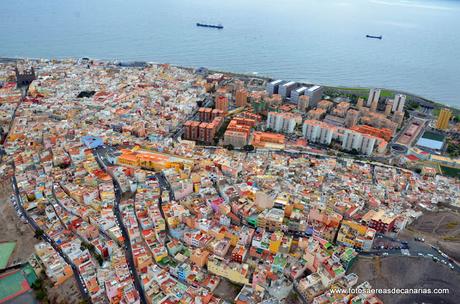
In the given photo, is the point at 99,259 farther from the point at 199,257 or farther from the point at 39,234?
the point at 199,257

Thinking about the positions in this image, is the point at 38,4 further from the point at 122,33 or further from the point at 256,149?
the point at 256,149

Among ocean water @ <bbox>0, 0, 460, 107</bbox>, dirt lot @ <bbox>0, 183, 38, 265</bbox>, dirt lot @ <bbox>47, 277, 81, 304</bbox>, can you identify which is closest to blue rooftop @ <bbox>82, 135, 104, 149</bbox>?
dirt lot @ <bbox>0, 183, 38, 265</bbox>

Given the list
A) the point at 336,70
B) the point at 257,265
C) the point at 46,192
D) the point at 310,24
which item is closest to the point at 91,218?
the point at 46,192

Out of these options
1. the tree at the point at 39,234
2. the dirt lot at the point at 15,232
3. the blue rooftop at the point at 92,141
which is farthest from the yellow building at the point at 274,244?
the blue rooftop at the point at 92,141

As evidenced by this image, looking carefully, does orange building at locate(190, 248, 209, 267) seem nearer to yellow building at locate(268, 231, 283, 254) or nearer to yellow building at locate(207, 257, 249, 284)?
yellow building at locate(207, 257, 249, 284)

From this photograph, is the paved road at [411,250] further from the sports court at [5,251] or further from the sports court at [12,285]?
the sports court at [5,251]

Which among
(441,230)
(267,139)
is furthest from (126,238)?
(441,230)
